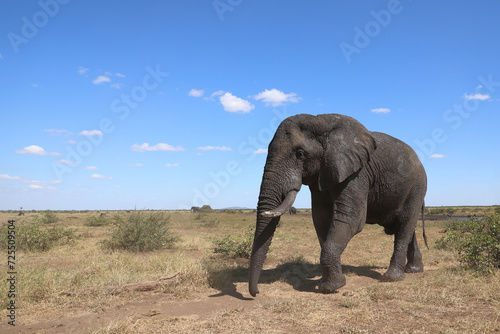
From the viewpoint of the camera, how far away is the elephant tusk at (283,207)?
18.5 ft

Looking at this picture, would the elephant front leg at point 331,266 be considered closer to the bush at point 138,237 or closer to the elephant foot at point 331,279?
the elephant foot at point 331,279

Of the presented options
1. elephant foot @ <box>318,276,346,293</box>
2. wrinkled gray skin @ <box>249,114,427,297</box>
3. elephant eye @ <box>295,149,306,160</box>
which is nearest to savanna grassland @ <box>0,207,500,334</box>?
elephant foot @ <box>318,276,346,293</box>

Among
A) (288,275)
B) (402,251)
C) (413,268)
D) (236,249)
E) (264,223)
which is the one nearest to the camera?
(264,223)

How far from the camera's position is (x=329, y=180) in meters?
6.33

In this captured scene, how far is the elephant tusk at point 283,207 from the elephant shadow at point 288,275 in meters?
1.67

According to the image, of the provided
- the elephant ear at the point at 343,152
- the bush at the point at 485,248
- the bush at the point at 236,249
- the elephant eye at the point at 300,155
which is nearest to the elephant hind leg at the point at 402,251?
the bush at the point at 485,248

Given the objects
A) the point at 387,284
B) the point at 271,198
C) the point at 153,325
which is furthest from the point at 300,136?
the point at 153,325

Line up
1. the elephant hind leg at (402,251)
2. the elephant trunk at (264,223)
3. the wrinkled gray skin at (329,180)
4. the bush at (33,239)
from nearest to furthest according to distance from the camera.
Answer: the elephant trunk at (264,223) → the wrinkled gray skin at (329,180) → the elephant hind leg at (402,251) → the bush at (33,239)

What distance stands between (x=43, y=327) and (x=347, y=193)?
5462 mm

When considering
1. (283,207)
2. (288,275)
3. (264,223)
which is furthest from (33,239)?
(283,207)

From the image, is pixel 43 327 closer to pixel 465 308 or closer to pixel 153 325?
pixel 153 325

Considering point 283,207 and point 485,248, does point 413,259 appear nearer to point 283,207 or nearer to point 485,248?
point 485,248

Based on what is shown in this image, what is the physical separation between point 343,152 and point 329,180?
584 millimetres

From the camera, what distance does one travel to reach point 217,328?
4590 mm
